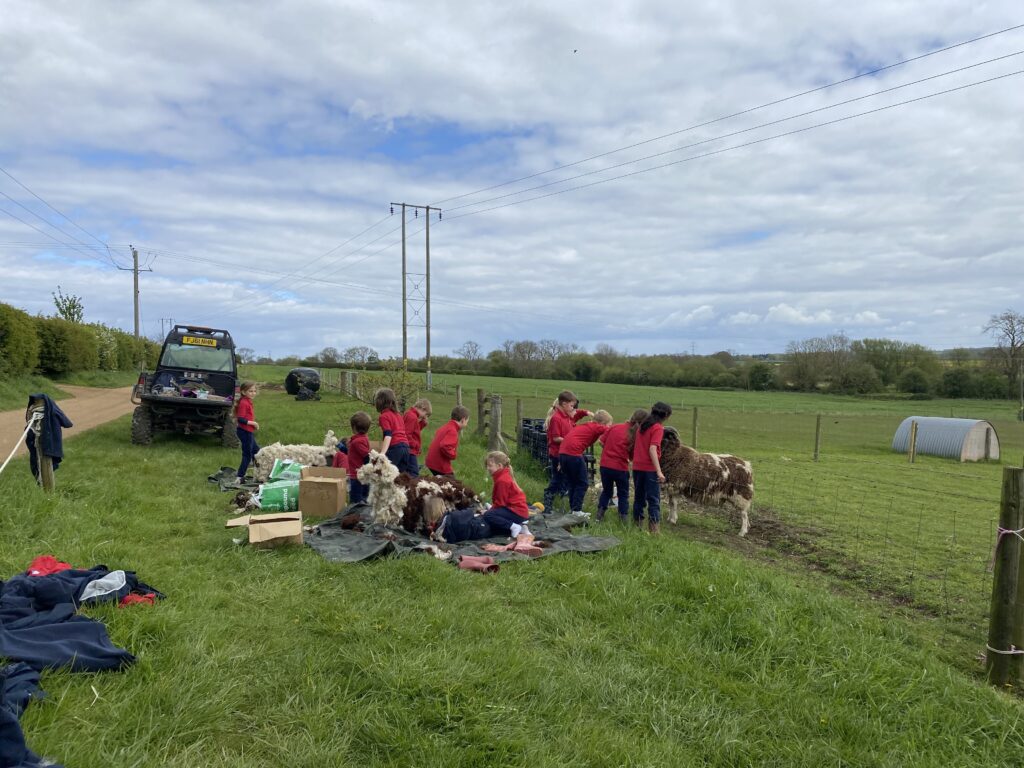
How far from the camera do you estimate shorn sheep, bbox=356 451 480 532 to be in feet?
22.8

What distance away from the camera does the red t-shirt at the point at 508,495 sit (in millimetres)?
7059

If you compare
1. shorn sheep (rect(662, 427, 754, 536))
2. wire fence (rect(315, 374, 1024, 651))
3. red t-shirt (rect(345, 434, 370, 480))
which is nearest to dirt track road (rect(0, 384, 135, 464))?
red t-shirt (rect(345, 434, 370, 480))

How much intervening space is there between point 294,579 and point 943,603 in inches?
237

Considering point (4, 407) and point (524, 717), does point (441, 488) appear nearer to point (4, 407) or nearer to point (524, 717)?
point (524, 717)

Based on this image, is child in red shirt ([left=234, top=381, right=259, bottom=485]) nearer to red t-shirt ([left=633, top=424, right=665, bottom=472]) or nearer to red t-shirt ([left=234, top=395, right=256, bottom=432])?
red t-shirt ([left=234, top=395, right=256, bottom=432])

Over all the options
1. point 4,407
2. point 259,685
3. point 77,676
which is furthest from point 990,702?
point 4,407

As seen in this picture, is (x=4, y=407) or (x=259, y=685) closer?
(x=259, y=685)

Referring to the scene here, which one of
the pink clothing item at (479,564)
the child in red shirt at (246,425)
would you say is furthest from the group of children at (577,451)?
the child in red shirt at (246,425)

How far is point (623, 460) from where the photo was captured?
8344mm

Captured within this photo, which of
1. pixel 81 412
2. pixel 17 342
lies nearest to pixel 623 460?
pixel 81 412

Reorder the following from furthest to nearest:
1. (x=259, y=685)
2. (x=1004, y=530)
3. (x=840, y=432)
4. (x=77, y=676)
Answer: (x=840, y=432) → (x=1004, y=530) → (x=259, y=685) → (x=77, y=676)

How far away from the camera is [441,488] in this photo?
725cm

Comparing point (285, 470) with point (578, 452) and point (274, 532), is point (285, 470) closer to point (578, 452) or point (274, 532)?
point (274, 532)

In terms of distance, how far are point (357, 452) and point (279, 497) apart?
1097 mm
